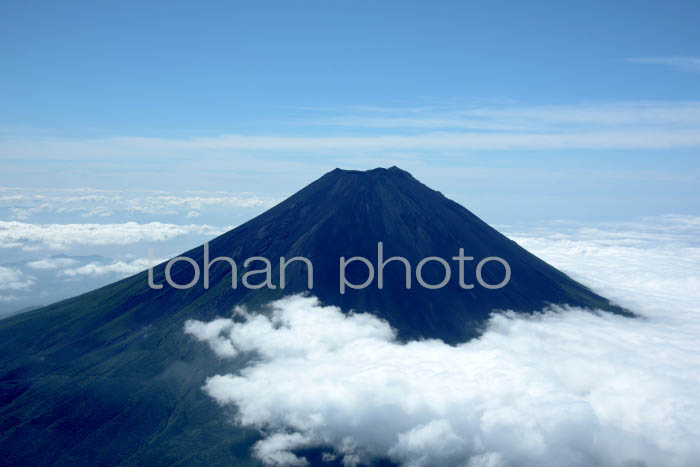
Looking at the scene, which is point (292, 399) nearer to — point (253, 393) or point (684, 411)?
point (253, 393)

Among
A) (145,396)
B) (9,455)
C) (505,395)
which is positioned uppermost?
(505,395)

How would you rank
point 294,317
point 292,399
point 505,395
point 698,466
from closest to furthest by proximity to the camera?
point 698,466
point 505,395
point 292,399
point 294,317

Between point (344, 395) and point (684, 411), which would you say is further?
point (344, 395)

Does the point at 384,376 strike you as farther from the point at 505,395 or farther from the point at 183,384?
the point at 183,384

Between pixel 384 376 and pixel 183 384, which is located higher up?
pixel 384 376

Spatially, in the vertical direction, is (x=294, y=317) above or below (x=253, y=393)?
above

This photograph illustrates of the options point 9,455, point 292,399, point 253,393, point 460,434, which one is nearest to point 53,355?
point 9,455

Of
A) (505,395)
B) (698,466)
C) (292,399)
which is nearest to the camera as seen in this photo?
(698,466)

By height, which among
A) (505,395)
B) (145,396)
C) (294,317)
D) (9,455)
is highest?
(294,317)

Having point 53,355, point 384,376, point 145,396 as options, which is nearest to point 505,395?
point 384,376
